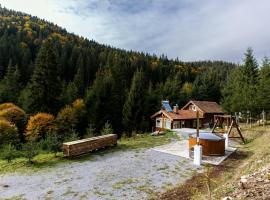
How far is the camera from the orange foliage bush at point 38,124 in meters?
28.0

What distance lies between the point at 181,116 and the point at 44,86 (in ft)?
64.8

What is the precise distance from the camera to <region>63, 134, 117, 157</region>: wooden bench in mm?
13352

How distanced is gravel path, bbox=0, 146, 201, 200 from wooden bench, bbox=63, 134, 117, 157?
0.91 metres

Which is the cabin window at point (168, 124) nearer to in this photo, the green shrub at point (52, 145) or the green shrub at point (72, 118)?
the green shrub at point (72, 118)

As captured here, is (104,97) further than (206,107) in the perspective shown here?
No

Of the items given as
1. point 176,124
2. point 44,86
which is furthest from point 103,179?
point 176,124

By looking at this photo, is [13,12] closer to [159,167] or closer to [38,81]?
[38,81]

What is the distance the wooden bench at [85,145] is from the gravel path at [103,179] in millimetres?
908

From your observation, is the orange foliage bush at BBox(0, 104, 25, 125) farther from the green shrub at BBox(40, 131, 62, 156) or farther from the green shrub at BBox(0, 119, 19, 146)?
the green shrub at BBox(40, 131, 62, 156)

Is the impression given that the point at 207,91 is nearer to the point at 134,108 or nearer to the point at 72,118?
the point at 134,108

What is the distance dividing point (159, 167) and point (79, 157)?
15.3 feet

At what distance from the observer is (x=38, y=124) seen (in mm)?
28234

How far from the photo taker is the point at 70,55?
75812mm

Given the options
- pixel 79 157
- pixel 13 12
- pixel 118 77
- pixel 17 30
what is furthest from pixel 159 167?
pixel 13 12
